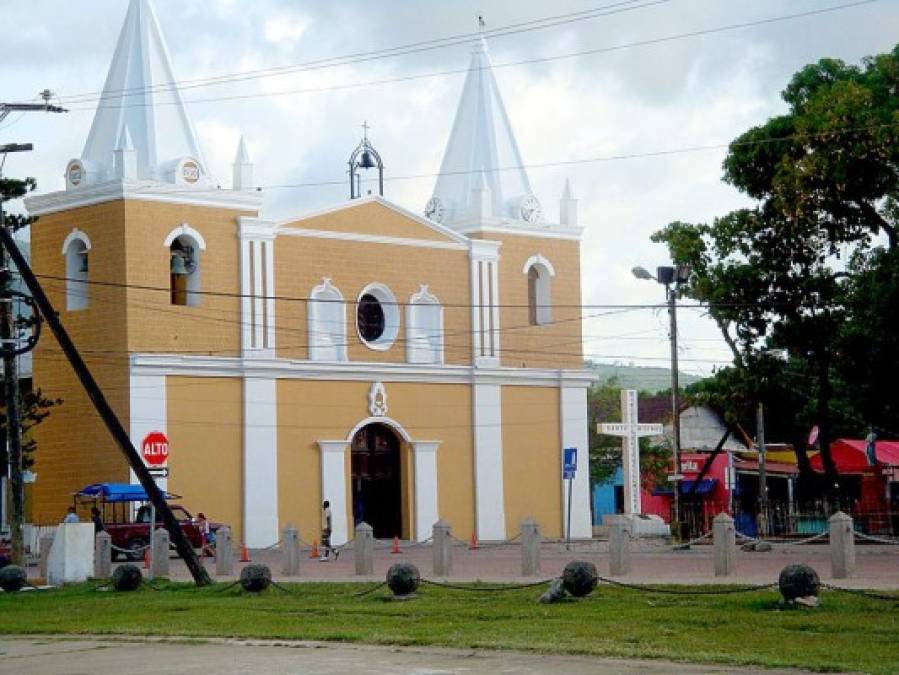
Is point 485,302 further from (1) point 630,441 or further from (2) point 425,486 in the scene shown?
(1) point 630,441

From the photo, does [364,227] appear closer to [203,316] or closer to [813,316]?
[203,316]

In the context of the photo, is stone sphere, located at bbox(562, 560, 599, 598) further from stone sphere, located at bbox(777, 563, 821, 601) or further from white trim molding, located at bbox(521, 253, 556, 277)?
white trim molding, located at bbox(521, 253, 556, 277)

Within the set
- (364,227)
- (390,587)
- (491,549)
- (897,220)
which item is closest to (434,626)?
(390,587)

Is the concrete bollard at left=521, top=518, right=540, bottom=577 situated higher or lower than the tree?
lower

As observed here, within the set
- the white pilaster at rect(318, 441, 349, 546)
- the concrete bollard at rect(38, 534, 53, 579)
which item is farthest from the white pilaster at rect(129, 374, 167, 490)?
the concrete bollard at rect(38, 534, 53, 579)

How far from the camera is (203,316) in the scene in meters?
55.7

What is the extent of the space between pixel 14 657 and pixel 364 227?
39166mm

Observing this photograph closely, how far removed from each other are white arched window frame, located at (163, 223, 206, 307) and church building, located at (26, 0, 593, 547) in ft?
0.23

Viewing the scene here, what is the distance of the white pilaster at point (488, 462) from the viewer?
204 feet

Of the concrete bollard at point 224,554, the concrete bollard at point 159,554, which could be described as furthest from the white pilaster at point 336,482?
the concrete bollard at point 159,554

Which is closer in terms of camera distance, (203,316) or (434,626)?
(434,626)

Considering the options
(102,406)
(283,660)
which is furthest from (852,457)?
(283,660)

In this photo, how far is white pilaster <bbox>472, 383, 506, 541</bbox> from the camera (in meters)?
62.0

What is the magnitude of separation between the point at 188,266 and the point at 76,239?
3500 mm
